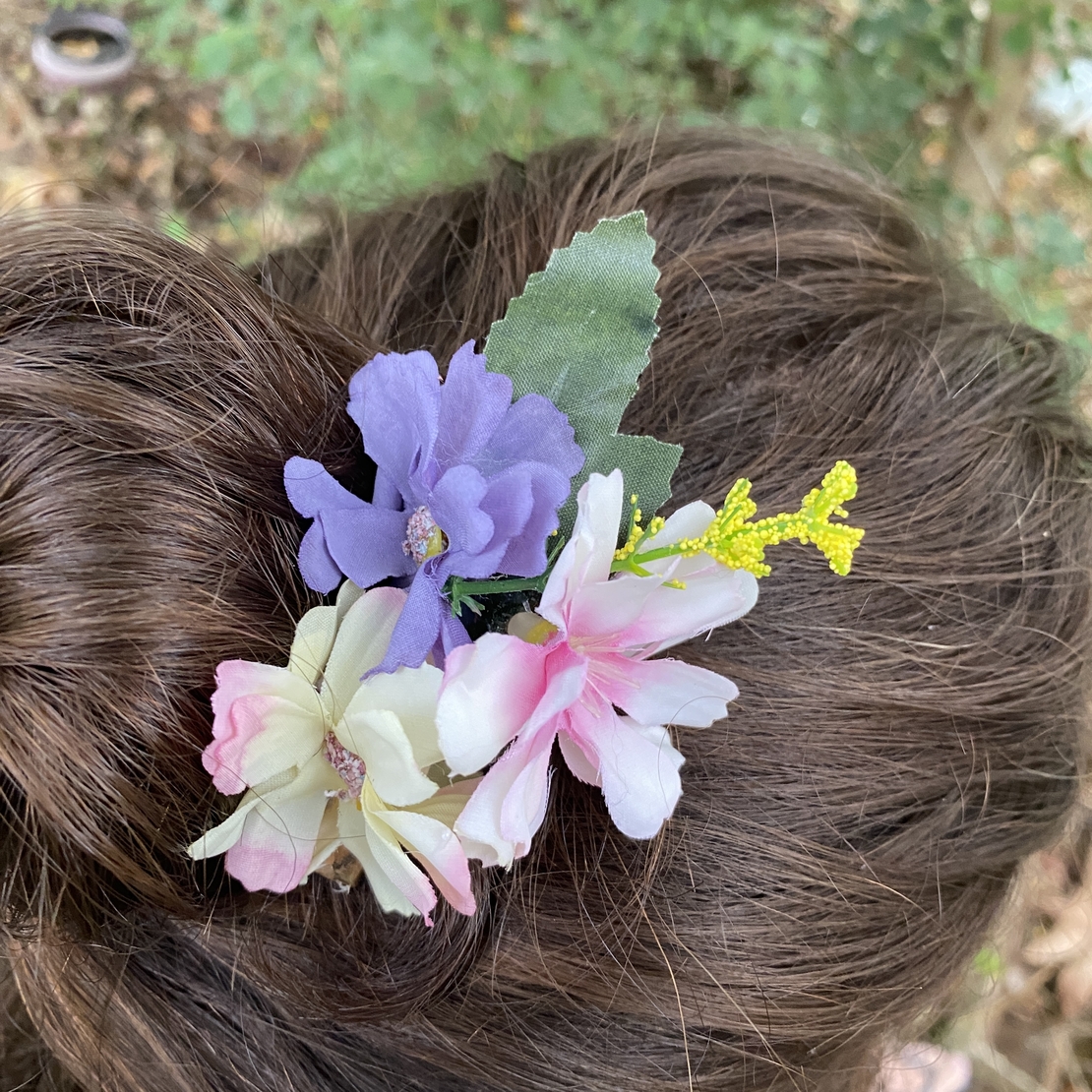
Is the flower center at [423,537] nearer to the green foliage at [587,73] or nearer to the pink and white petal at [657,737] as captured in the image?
the pink and white petal at [657,737]

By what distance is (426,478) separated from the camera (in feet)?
1.65

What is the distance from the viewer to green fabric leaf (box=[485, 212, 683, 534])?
55 cm

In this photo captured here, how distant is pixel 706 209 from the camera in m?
0.81

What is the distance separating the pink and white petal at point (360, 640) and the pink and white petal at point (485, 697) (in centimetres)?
6

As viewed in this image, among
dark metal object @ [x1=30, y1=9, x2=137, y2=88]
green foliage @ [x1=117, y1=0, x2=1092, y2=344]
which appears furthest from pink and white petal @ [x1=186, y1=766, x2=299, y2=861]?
dark metal object @ [x1=30, y1=9, x2=137, y2=88]

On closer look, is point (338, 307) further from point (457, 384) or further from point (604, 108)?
point (604, 108)

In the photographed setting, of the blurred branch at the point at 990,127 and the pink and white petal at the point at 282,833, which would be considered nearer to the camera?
the pink and white petal at the point at 282,833

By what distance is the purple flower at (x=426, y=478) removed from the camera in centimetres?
48

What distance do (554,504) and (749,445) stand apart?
10.8 inches

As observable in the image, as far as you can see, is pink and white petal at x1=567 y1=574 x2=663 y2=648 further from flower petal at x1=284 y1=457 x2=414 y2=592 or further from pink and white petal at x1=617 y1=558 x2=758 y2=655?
flower petal at x1=284 y1=457 x2=414 y2=592

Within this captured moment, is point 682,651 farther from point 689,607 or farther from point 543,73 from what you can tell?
point 543,73

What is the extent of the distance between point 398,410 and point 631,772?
0.24 meters

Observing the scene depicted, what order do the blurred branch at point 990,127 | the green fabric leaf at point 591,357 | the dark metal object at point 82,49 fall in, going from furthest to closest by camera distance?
the dark metal object at point 82,49
the blurred branch at point 990,127
the green fabric leaf at point 591,357

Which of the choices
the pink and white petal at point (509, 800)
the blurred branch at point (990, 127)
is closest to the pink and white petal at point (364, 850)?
the pink and white petal at point (509, 800)
